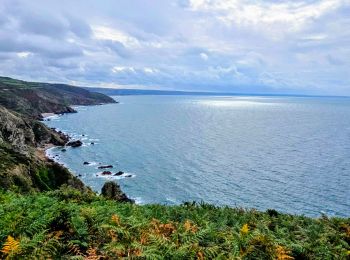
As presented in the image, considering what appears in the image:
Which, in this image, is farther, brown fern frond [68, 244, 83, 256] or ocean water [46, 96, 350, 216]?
ocean water [46, 96, 350, 216]

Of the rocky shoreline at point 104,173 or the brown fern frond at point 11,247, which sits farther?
the rocky shoreline at point 104,173

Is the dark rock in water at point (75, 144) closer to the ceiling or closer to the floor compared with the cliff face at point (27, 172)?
closer to the floor

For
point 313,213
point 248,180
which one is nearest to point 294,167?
point 248,180

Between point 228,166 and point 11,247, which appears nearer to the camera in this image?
point 11,247

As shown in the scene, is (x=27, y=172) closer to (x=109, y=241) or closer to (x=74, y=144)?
(x=109, y=241)

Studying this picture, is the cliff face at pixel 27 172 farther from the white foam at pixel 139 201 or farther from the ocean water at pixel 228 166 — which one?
the ocean water at pixel 228 166

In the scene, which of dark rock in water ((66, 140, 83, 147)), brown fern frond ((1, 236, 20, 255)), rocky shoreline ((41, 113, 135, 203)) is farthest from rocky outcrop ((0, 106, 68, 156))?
brown fern frond ((1, 236, 20, 255))

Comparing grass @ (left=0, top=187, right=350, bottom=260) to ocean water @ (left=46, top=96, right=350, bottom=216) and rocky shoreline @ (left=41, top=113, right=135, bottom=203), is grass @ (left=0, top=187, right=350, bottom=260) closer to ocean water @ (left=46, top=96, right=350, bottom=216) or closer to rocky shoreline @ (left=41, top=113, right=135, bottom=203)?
rocky shoreline @ (left=41, top=113, right=135, bottom=203)

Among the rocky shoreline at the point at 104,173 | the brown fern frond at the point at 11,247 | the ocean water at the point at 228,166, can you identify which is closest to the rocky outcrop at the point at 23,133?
the rocky shoreline at the point at 104,173

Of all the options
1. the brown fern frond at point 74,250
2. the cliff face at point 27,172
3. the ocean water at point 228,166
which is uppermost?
the brown fern frond at point 74,250

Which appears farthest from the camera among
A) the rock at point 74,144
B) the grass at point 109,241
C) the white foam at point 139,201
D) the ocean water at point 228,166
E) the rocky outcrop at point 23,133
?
the rock at point 74,144

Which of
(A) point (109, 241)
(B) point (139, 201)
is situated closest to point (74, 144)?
(B) point (139, 201)
